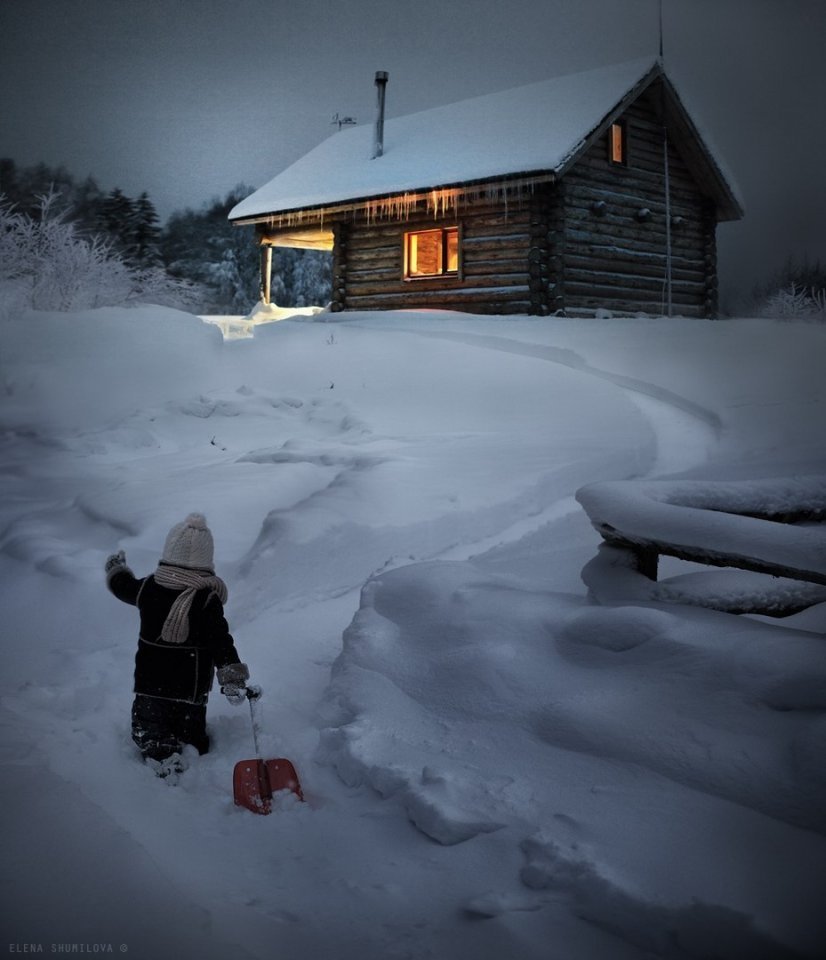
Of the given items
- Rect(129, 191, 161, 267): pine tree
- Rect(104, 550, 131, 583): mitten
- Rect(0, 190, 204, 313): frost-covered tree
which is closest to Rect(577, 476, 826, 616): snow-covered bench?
Rect(104, 550, 131, 583): mitten

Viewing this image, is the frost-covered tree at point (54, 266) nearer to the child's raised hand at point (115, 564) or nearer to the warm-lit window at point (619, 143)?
the warm-lit window at point (619, 143)

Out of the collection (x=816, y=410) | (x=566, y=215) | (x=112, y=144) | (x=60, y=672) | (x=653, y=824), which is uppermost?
(x=112, y=144)

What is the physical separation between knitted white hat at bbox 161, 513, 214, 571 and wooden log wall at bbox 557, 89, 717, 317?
1196cm

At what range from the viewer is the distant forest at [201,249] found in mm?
37031

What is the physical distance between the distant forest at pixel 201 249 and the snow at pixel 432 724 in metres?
33.9

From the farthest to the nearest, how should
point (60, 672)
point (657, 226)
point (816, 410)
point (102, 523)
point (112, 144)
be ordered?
point (112, 144) < point (657, 226) < point (816, 410) < point (102, 523) < point (60, 672)

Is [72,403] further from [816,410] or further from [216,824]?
[816,410]

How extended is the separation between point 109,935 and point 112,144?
5178cm

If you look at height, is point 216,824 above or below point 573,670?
below

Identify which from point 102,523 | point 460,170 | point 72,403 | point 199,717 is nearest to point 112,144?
point 460,170

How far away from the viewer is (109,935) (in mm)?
1893

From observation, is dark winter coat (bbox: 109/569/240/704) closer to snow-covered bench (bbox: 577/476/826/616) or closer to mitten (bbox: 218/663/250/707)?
mitten (bbox: 218/663/250/707)

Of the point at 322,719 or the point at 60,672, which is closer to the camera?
the point at 322,719

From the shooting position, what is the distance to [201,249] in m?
42.7
